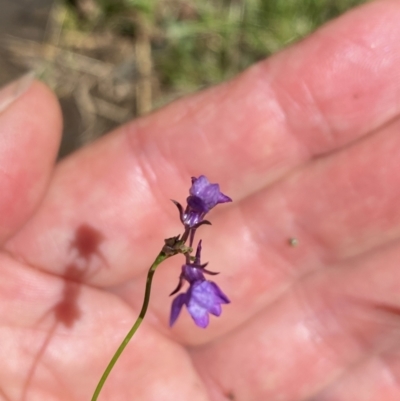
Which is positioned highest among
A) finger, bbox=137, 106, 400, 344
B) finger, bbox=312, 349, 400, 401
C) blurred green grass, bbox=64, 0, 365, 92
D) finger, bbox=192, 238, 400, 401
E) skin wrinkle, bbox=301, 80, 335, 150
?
blurred green grass, bbox=64, 0, 365, 92

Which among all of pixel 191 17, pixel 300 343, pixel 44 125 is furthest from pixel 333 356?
pixel 191 17

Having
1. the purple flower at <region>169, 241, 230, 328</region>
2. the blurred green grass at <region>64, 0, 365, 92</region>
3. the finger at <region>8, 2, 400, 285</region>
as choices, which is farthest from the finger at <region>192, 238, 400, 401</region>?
the blurred green grass at <region>64, 0, 365, 92</region>

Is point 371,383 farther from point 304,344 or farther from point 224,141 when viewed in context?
point 224,141

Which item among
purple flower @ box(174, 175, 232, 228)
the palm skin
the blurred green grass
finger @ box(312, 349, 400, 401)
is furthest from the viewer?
the blurred green grass

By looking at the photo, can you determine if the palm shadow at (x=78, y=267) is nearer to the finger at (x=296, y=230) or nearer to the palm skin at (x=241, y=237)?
the palm skin at (x=241, y=237)

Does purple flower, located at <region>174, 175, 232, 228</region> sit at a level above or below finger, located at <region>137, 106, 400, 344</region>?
below

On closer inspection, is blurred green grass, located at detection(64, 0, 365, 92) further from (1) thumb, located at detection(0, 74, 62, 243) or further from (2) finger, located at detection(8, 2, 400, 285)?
(1) thumb, located at detection(0, 74, 62, 243)

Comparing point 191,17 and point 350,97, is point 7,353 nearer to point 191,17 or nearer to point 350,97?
point 350,97
